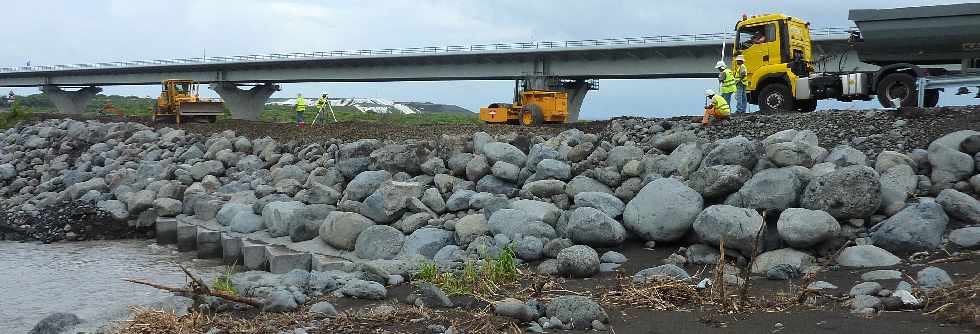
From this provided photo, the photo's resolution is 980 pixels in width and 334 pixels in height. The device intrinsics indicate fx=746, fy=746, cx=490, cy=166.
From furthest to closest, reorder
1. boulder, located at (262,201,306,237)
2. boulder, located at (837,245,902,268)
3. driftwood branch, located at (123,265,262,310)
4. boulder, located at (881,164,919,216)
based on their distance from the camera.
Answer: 1. boulder, located at (262,201,306,237)
2. boulder, located at (881,164,919,216)
3. boulder, located at (837,245,902,268)
4. driftwood branch, located at (123,265,262,310)

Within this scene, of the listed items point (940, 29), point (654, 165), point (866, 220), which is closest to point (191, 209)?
point (654, 165)

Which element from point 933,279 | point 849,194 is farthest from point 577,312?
point 849,194

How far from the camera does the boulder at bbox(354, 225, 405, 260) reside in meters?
9.14

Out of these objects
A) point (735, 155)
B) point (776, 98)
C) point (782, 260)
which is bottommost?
point (782, 260)

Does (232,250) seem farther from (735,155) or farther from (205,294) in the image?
(735,155)

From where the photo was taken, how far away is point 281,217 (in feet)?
35.1

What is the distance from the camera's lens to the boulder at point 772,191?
25.3 feet

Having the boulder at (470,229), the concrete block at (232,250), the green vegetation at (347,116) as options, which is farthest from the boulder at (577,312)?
the green vegetation at (347,116)

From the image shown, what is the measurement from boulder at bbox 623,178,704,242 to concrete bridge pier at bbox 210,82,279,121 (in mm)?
45391

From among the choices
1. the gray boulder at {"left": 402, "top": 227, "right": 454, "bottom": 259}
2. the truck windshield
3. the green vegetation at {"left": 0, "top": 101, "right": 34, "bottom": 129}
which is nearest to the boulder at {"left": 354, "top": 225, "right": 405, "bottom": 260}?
the gray boulder at {"left": 402, "top": 227, "right": 454, "bottom": 259}

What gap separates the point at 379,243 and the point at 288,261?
116cm

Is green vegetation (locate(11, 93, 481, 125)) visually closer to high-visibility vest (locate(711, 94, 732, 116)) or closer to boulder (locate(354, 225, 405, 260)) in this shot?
high-visibility vest (locate(711, 94, 732, 116))

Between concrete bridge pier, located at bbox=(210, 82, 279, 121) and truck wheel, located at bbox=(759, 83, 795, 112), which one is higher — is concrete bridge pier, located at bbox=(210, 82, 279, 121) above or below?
above

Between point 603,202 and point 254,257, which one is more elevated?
point 603,202
